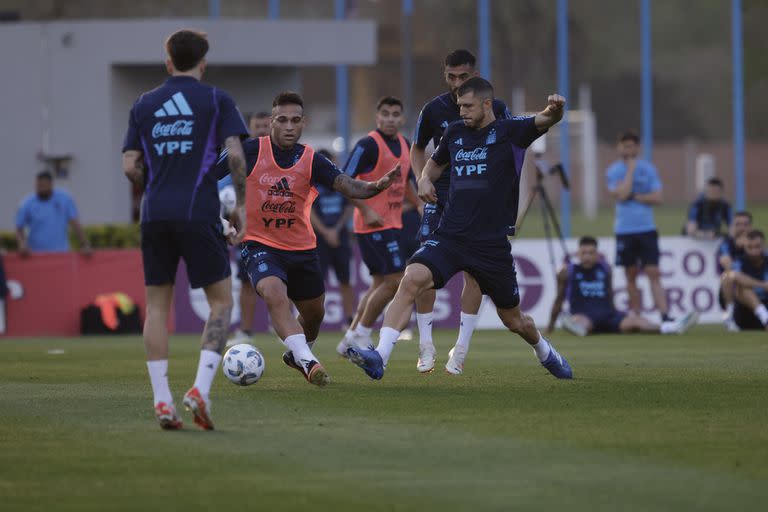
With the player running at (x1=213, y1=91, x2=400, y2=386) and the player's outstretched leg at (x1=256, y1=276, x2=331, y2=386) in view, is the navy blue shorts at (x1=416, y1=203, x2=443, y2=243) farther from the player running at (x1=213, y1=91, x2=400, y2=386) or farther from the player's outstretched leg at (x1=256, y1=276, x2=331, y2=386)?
the player's outstretched leg at (x1=256, y1=276, x2=331, y2=386)

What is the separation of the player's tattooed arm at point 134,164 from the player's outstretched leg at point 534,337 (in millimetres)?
3310

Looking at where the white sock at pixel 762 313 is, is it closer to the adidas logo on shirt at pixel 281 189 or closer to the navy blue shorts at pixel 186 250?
the adidas logo on shirt at pixel 281 189

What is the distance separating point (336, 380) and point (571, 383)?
178 centimetres

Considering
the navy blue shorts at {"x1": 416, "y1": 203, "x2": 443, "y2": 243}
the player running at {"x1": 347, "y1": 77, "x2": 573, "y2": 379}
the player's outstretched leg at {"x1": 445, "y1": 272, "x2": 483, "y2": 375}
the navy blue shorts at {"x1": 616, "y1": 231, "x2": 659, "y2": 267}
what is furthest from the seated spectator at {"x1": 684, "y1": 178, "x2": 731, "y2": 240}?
the player running at {"x1": 347, "y1": 77, "x2": 573, "y2": 379}

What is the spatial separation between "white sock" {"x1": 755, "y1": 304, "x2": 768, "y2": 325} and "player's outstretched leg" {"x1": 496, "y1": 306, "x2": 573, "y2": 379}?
319 inches

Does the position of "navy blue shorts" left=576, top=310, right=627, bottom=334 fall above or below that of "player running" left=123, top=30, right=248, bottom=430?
below

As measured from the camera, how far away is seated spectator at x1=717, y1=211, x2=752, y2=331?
19219 millimetres

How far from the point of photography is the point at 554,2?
229 feet

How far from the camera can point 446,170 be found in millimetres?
11922

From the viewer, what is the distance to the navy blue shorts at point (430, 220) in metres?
11.8

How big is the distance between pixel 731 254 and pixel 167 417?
13135mm

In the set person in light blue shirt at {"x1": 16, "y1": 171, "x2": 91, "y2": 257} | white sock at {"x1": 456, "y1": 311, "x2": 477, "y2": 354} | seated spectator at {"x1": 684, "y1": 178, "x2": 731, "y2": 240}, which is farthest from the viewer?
seated spectator at {"x1": 684, "y1": 178, "x2": 731, "y2": 240}

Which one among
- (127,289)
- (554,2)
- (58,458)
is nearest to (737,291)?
(127,289)

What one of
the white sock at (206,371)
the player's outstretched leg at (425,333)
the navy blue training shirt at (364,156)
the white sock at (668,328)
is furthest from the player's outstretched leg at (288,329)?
the white sock at (668,328)
